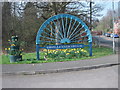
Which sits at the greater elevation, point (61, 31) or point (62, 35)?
point (61, 31)

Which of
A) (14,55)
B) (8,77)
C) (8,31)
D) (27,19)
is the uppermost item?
(27,19)

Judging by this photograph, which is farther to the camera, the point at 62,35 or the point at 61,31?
the point at 61,31

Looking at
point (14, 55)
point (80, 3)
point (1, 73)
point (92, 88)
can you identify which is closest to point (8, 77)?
point (1, 73)

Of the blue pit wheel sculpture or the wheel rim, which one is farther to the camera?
the wheel rim

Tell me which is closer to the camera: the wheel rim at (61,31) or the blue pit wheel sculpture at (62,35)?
the blue pit wheel sculpture at (62,35)

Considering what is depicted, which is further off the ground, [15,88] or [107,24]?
[107,24]

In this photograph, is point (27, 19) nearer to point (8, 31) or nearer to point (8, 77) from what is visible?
point (8, 31)

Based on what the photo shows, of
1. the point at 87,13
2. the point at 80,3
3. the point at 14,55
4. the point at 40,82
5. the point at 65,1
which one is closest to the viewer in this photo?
the point at 40,82

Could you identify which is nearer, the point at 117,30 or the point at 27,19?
the point at 27,19

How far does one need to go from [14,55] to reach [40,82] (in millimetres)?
4495

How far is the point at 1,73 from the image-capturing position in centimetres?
740

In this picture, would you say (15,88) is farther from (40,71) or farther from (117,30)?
(117,30)

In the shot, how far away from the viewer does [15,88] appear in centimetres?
545

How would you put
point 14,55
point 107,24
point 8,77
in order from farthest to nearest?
1. point 107,24
2. point 14,55
3. point 8,77
